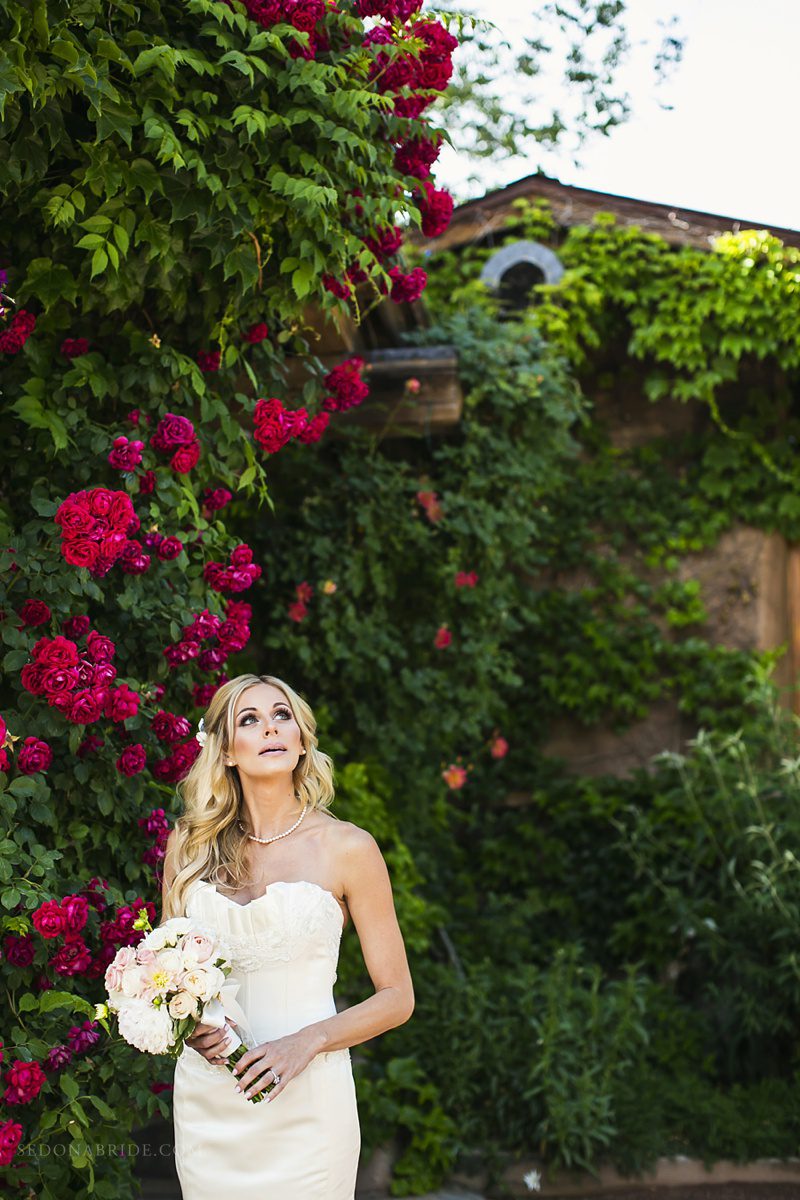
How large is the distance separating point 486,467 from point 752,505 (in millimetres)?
2061

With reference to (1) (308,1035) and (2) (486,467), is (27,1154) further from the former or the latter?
(2) (486,467)

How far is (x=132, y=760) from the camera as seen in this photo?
2797 mm

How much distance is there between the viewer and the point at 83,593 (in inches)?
110

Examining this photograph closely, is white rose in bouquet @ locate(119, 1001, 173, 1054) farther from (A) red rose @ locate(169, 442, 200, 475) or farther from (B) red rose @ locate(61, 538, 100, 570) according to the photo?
(A) red rose @ locate(169, 442, 200, 475)

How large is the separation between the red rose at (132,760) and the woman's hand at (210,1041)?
0.76 metres

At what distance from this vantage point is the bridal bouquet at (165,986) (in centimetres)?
208

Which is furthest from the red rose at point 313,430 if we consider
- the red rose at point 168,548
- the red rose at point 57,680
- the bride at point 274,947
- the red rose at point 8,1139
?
the red rose at point 8,1139

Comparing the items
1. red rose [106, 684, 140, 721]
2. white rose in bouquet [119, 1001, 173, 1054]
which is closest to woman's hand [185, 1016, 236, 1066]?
white rose in bouquet [119, 1001, 173, 1054]

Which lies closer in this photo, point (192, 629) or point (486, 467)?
point (192, 629)

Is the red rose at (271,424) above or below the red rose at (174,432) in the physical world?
above

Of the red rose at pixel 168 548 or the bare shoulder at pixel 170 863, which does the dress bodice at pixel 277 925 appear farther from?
the red rose at pixel 168 548

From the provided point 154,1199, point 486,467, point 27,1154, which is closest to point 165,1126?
point 154,1199

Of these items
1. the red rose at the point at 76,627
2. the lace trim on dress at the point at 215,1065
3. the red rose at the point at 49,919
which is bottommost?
the lace trim on dress at the point at 215,1065

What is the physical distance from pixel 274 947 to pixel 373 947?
0.20 meters
